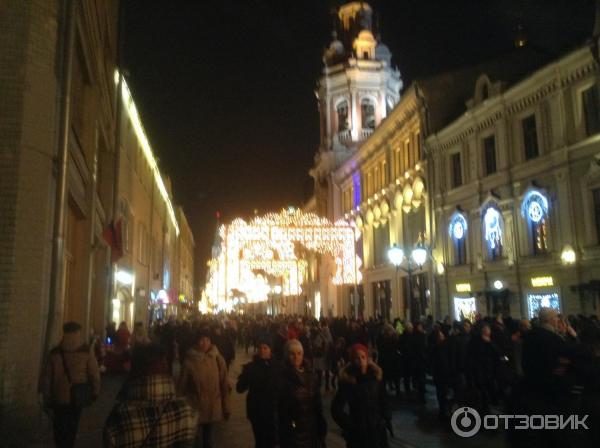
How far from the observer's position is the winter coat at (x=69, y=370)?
677 cm

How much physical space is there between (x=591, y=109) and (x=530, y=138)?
3.32 meters

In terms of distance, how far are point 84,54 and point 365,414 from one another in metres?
11.6

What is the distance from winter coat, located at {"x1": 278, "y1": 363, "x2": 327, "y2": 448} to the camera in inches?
228

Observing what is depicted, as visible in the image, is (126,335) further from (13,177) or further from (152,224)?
(152,224)

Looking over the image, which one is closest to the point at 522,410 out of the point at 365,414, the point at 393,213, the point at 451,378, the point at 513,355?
the point at 365,414

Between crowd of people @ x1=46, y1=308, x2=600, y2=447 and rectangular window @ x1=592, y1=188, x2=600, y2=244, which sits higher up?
rectangular window @ x1=592, y1=188, x2=600, y2=244

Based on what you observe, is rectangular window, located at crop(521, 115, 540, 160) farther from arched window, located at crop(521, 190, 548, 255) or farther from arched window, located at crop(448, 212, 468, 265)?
arched window, located at crop(448, 212, 468, 265)

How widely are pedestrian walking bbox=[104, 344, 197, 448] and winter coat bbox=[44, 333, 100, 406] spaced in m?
3.45

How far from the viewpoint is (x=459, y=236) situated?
91.7 feet

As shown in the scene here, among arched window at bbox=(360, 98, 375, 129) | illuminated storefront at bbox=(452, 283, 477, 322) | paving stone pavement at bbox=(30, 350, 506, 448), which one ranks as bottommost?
paving stone pavement at bbox=(30, 350, 506, 448)

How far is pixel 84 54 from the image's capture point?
14102 mm

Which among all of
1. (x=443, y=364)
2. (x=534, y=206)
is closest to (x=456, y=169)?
(x=534, y=206)

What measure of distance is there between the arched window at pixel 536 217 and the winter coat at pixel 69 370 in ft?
61.9

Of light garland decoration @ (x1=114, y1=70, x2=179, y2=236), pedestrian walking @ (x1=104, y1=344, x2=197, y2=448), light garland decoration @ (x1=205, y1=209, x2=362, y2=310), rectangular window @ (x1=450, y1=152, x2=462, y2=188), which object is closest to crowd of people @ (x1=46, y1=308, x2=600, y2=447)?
pedestrian walking @ (x1=104, y1=344, x2=197, y2=448)
